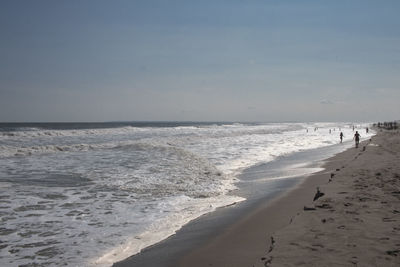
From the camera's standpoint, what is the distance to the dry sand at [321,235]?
15.4 feet

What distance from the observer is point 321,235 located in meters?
5.53

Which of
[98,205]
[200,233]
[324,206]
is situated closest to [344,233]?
[324,206]

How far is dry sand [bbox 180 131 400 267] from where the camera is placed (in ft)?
15.4

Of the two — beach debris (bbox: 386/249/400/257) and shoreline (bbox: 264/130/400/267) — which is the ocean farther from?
beach debris (bbox: 386/249/400/257)

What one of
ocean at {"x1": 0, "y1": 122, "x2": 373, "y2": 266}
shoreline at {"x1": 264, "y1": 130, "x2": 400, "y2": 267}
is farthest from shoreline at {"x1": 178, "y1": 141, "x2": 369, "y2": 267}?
ocean at {"x1": 0, "y1": 122, "x2": 373, "y2": 266}

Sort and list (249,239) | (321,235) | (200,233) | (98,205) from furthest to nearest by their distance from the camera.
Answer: (98,205) < (200,233) < (249,239) < (321,235)

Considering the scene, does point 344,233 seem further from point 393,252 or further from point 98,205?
point 98,205

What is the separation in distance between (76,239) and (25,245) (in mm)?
851

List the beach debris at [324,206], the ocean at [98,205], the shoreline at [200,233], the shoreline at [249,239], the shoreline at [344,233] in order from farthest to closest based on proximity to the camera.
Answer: the beach debris at [324,206] < the ocean at [98,205] < the shoreline at [200,233] < the shoreline at [249,239] < the shoreline at [344,233]

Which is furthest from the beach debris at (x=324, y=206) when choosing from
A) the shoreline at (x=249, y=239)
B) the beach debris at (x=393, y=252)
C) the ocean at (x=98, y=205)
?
the ocean at (x=98, y=205)

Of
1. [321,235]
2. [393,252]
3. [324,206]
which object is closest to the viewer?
[393,252]

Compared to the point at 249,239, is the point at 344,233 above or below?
above

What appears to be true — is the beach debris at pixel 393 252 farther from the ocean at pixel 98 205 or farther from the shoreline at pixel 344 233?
the ocean at pixel 98 205

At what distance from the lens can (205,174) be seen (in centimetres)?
1427
